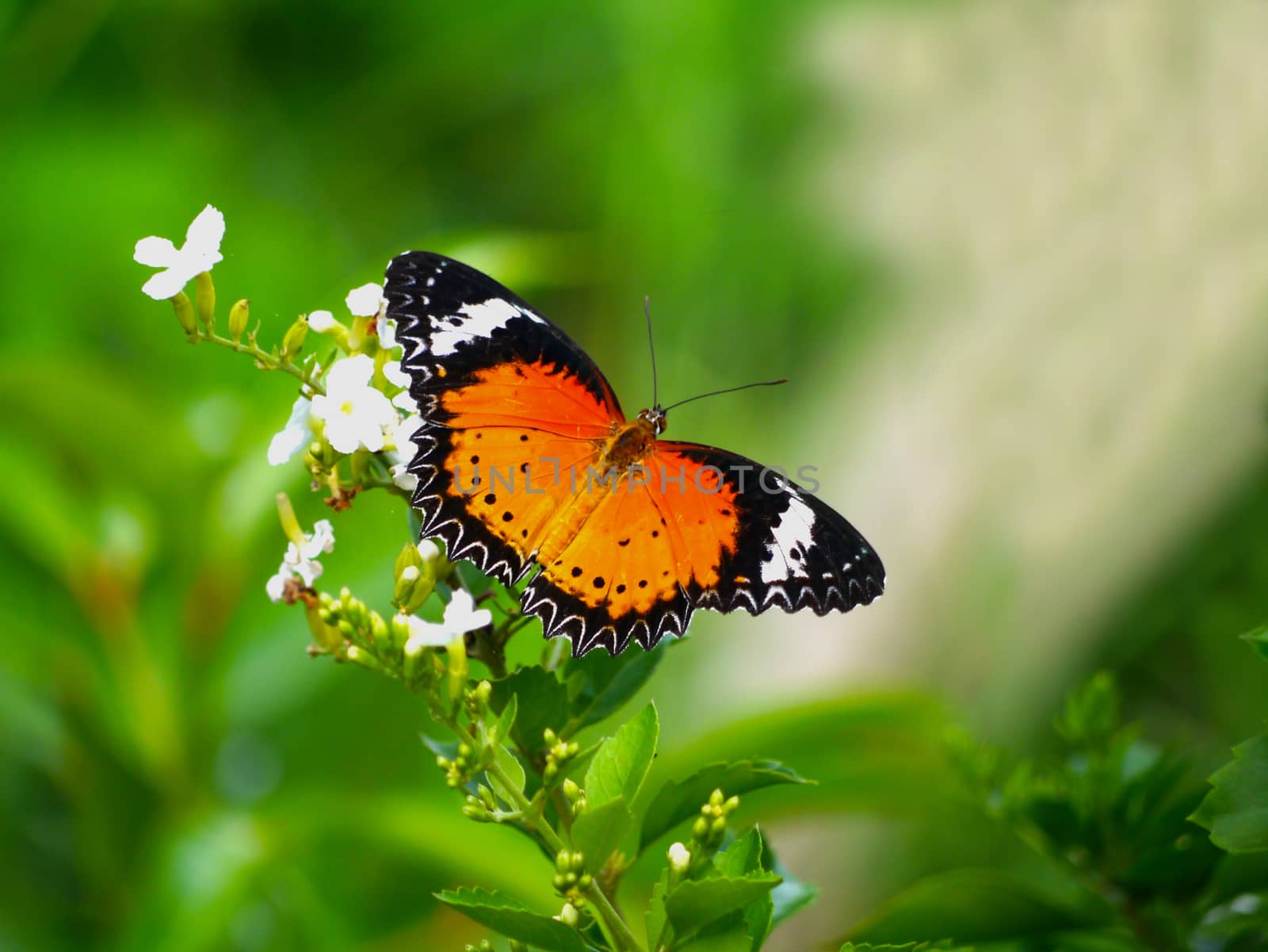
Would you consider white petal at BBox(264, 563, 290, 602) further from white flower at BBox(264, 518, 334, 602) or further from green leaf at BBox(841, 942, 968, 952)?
green leaf at BBox(841, 942, 968, 952)

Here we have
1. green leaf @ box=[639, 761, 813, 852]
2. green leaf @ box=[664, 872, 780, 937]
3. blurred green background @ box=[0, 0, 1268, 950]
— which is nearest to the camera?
green leaf @ box=[664, 872, 780, 937]

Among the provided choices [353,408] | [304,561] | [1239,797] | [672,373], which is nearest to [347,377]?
[353,408]

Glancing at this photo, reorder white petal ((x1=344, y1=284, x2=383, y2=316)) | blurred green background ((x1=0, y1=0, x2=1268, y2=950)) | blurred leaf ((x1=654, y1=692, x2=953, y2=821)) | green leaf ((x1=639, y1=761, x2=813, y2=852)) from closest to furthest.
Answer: green leaf ((x1=639, y1=761, x2=813, y2=852))
white petal ((x1=344, y1=284, x2=383, y2=316))
blurred leaf ((x1=654, y1=692, x2=953, y2=821))
blurred green background ((x1=0, y1=0, x2=1268, y2=950))

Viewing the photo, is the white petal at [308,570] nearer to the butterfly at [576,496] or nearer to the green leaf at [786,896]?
the butterfly at [576,496]

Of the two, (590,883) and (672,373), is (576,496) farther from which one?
(672,373)

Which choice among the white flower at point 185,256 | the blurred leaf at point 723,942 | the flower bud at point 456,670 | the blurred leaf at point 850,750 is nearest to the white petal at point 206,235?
the white flower at point 185,256

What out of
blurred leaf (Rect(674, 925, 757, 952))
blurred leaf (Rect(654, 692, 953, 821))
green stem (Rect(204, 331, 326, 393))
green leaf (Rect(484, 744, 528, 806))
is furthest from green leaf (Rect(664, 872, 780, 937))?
blurred leaf (Rect(654, 692, 953, 821))
